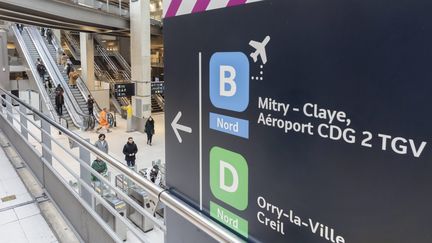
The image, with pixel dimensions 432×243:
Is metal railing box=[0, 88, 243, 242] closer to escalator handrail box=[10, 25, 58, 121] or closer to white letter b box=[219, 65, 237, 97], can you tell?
white letter b box=[219, 65, 237, 97]

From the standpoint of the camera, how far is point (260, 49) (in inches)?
40.7

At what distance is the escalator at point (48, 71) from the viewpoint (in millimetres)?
15109

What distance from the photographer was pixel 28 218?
2896 millimetres

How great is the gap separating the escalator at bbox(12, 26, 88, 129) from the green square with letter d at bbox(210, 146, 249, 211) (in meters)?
14.5

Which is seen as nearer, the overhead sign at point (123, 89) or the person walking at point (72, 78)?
the overhead sign at point (123, 89)

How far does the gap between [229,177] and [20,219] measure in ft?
8.22

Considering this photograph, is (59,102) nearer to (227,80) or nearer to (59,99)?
(59,99)

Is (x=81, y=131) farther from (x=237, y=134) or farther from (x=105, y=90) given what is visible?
(x=237, y=134)

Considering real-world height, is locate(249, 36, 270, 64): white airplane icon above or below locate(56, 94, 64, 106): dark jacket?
above

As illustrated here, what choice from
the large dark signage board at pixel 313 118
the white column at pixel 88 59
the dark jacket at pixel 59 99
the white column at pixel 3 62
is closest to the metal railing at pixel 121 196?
the large dark signage board at pixel 313 118

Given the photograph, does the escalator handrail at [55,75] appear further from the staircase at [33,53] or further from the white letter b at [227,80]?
the white letter b at [227,80]

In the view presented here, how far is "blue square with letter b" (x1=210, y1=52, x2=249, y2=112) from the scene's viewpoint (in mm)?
1106

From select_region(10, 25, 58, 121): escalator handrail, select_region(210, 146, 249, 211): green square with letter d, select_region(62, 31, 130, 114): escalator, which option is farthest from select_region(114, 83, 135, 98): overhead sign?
select_region(210, 146, 249, 211): green square with letter d

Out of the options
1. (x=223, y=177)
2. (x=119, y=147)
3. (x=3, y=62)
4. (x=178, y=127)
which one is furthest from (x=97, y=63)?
(x=223, y=177)
